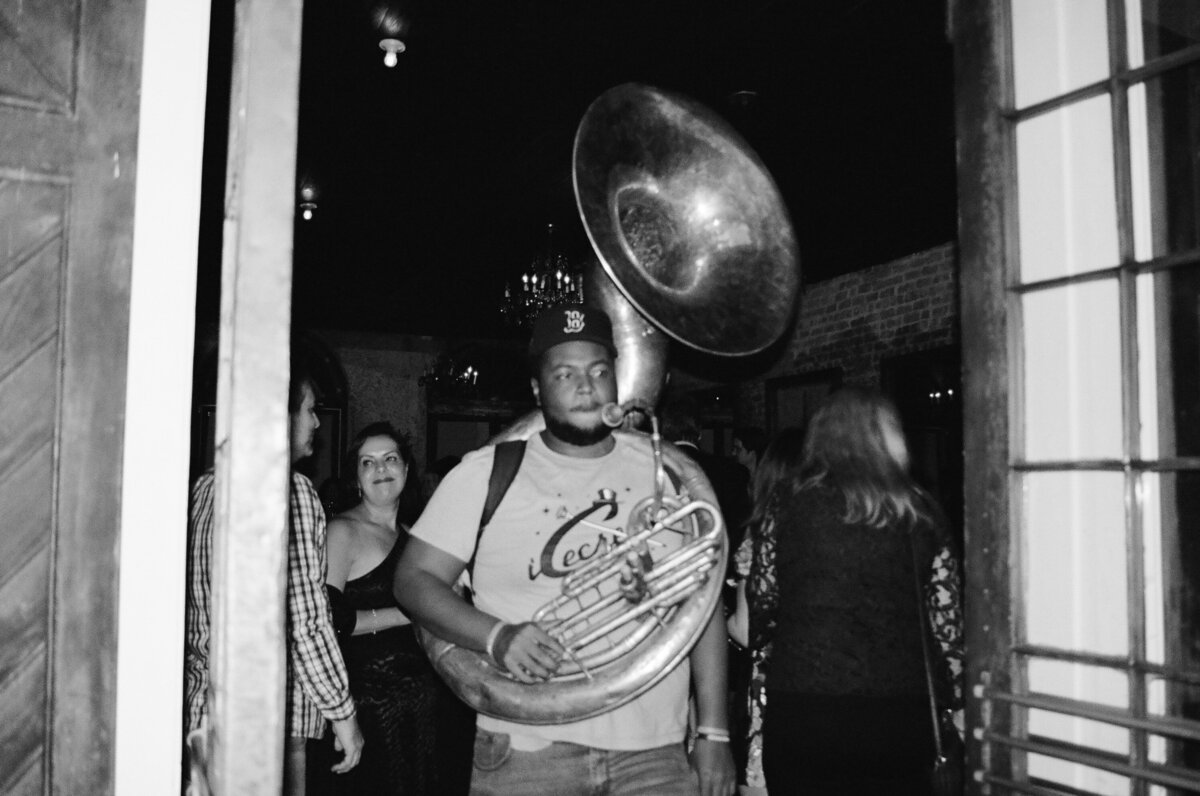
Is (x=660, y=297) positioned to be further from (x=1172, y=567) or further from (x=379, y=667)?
(x=379, y=667)

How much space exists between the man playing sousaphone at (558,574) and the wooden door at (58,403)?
3.32 ft

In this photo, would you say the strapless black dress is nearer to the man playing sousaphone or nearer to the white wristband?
the man playing sousaphone

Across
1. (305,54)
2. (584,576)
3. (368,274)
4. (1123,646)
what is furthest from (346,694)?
(368,274)

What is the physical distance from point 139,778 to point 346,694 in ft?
3.92

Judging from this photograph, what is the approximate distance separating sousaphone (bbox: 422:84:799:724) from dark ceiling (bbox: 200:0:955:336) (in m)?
1.50

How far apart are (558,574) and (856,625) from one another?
83cm

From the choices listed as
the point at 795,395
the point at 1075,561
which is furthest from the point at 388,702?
the point at 795,395

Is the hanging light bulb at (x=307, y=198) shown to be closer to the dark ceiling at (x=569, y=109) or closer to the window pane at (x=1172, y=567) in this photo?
the dark ceiling at (x=569, y=109)

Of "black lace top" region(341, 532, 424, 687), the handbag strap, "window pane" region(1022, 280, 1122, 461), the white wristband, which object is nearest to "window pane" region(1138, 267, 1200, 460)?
"window pane" region(1022, 280, 1122, 461)

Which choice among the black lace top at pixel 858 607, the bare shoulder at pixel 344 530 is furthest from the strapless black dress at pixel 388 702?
the black lace top at pixel 858 607

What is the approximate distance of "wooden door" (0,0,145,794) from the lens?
1325 mm

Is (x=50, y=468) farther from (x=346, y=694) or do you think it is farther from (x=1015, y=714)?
(x=1015, y=714)

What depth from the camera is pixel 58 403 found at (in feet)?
4.41

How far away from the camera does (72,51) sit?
1383 millimetres
